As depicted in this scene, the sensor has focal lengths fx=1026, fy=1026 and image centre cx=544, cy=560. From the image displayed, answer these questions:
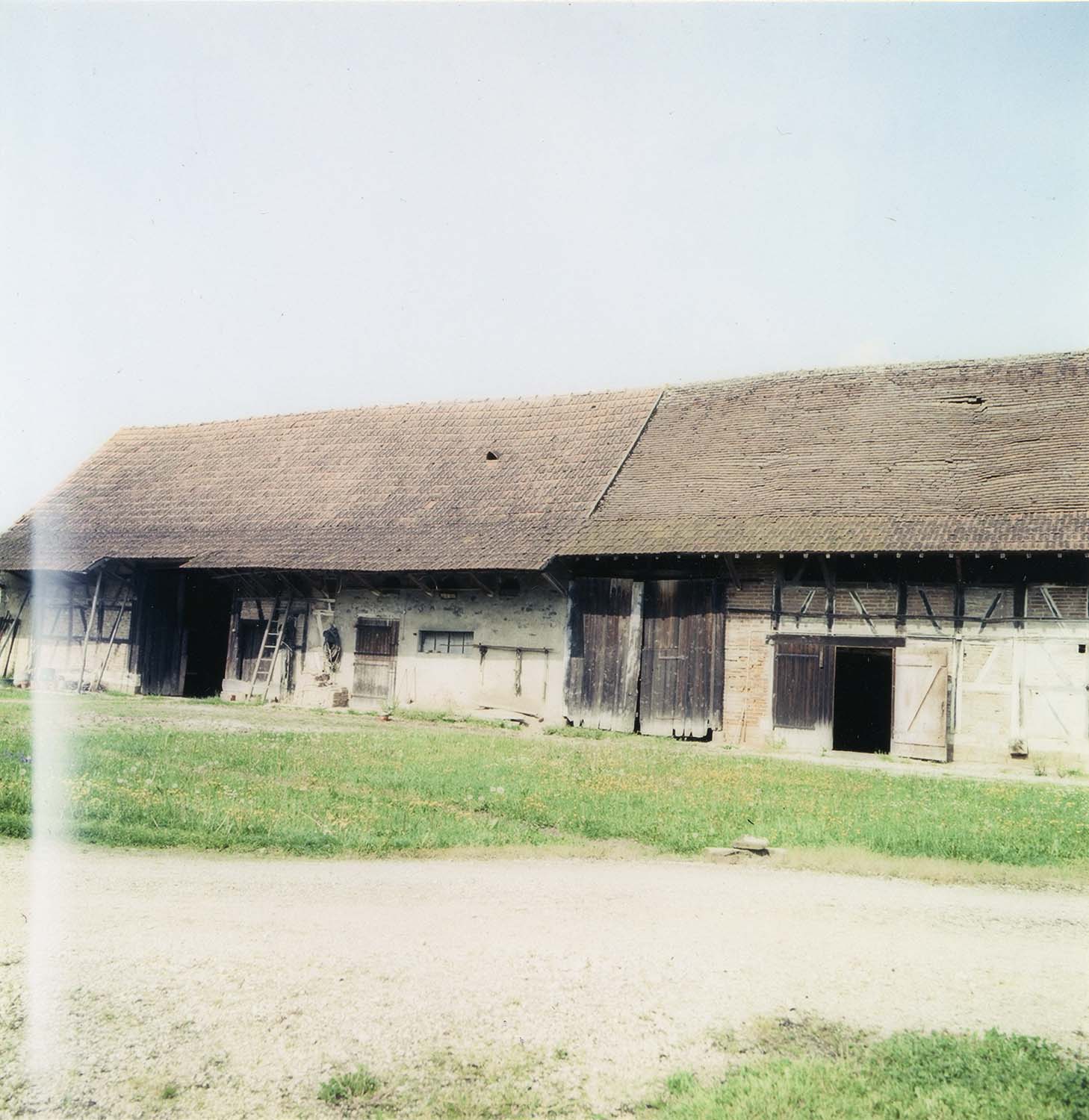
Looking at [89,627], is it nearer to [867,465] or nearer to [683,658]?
[683,658]

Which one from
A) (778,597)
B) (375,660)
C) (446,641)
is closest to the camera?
(778,597)

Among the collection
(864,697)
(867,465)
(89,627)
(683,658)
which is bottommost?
(864,697)

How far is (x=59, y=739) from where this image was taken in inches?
527

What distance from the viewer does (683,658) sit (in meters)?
19.5

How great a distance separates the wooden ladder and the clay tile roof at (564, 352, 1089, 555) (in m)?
7.44

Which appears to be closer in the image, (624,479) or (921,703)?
(921,703)

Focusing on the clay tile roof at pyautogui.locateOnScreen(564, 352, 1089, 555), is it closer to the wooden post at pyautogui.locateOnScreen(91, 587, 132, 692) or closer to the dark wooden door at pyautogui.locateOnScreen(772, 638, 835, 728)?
the dark wooden door at pyautogui.locateOnScreen(772, 638, 835, 728)

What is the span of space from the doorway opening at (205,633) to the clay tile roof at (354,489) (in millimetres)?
1492

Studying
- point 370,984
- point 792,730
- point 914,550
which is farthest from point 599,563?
point 370,984

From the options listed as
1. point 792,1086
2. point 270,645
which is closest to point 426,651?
point 270,645

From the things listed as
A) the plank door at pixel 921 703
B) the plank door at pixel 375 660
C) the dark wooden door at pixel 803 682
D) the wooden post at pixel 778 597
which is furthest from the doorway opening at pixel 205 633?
the plank door at pixel 921 703

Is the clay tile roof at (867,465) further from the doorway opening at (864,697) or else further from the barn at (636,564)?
the doorway opening at (864,697)

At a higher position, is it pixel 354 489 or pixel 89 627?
pixel 354 489

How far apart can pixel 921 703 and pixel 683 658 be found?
4346 mm
